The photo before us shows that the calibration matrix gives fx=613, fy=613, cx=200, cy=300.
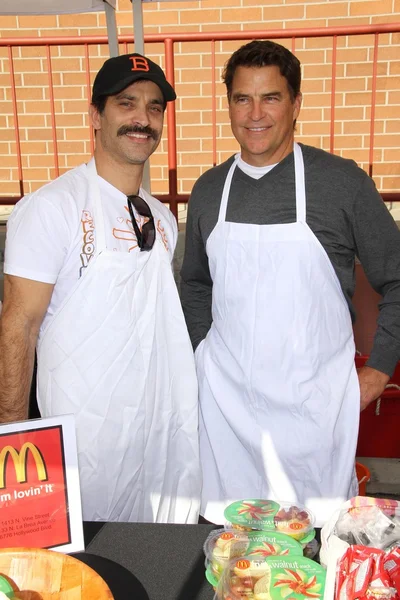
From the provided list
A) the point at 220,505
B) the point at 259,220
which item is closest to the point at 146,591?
the point at 220,505

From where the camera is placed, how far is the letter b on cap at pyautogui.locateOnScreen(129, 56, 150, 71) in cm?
175

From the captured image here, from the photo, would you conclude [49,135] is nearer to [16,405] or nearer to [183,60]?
[183,60]

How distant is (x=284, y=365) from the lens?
171 centimetres

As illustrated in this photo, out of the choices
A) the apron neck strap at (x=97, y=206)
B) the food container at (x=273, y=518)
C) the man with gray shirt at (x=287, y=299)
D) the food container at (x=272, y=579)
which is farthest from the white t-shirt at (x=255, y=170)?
the food container at (x=272, y=579)

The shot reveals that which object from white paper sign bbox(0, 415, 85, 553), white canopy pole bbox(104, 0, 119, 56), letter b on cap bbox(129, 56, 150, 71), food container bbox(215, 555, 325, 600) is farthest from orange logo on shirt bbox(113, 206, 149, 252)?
white canopy pole bbox(104, 0, 119, 56)

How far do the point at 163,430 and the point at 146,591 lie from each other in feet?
2.35

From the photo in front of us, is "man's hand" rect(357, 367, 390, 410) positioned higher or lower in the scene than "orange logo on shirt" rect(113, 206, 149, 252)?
lower

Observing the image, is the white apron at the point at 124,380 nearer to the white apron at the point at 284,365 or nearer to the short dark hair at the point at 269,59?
the white apron at the point at 284,365

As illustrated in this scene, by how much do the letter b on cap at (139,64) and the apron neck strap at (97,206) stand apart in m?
0.31

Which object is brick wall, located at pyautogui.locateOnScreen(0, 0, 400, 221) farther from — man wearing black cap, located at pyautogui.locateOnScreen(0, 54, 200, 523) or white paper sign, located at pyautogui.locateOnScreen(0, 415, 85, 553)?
white paper sign, located at pyautogui.locateOnScreen(0, 415, 85, 553)

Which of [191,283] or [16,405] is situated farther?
[191,283]

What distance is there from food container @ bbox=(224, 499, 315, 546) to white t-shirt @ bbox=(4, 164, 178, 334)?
75cm

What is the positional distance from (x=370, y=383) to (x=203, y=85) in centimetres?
304

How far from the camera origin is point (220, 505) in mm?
1905
